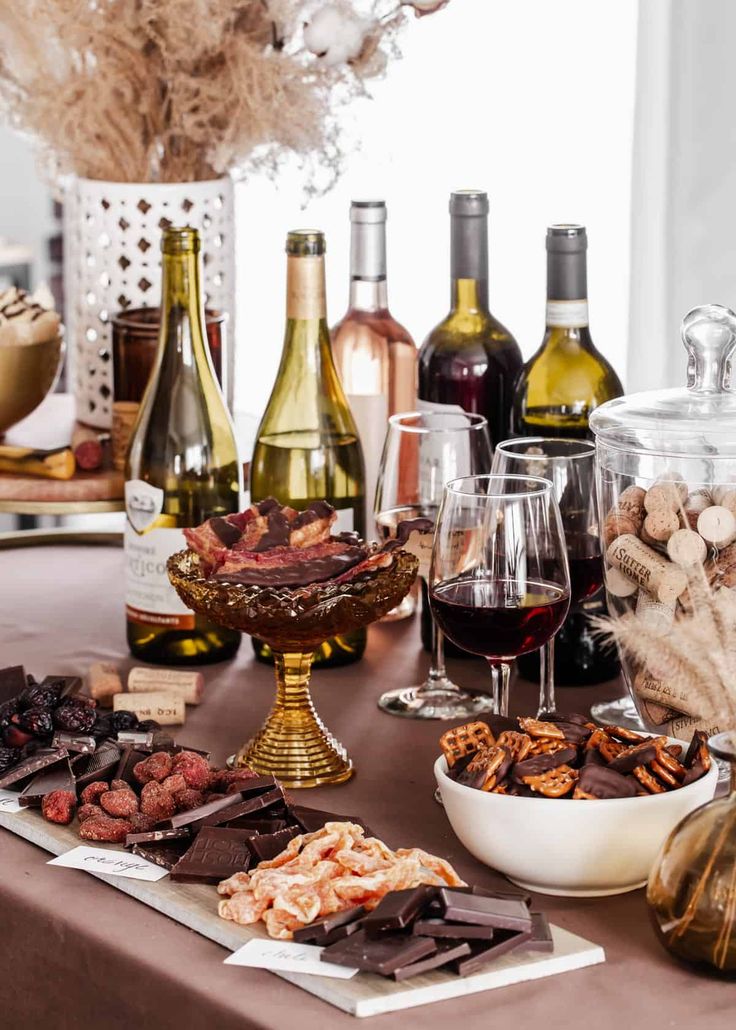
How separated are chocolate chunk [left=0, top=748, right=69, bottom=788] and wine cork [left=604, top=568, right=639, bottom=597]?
0.45 m

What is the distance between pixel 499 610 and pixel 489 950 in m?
0.29

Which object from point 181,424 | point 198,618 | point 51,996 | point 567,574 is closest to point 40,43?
point 181,424

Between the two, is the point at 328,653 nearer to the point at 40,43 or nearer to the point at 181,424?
the point at 181,424

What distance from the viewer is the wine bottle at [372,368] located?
1.57 meters

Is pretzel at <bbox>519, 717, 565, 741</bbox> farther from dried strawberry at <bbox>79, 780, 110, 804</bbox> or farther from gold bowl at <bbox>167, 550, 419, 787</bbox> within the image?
dried strawberry at <bbox>79, 780, 110, 804</bbox>

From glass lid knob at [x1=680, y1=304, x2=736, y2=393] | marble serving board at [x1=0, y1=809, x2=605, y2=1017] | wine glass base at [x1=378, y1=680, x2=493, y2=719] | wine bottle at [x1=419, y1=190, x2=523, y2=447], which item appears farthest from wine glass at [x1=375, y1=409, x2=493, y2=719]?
marble serving board at [x1=0, y1=809, x2=605, y2=1017]

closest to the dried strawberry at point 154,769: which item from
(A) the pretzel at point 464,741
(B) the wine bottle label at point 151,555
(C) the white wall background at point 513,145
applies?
(A) the pretzel at point 464,741

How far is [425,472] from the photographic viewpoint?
131 cm

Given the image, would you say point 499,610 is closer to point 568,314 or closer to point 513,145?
point 568,314

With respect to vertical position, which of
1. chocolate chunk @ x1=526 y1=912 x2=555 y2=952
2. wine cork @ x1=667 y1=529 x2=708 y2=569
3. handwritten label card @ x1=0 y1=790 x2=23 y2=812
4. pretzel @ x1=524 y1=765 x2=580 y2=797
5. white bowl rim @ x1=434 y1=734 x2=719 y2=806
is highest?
wine cork @ x1=667 y1=529 x2=708 y2=569

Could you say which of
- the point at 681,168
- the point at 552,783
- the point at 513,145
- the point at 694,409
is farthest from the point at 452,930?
Result: the point at 513,145

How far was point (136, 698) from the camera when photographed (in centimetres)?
129

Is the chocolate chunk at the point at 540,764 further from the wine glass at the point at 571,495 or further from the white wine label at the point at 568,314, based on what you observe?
the white wine label at the point at 568,314

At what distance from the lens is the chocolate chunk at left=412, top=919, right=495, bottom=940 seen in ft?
2.72
